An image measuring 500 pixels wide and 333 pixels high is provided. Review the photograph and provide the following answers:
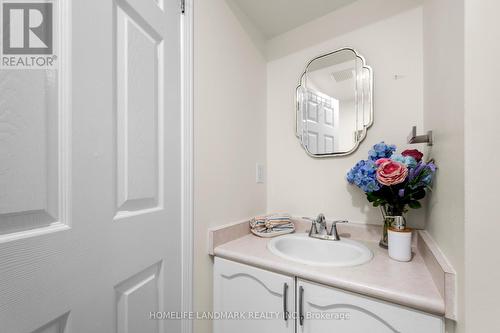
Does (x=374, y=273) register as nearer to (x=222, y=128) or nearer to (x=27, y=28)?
(x=222, y=128)

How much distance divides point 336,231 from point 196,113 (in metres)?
0.92

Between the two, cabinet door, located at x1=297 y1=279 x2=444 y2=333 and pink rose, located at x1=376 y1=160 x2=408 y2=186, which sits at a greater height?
pink rose, located at x1=376 y1=160 x2=408 y2=186

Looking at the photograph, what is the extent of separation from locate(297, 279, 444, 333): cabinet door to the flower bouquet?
38 centimetres

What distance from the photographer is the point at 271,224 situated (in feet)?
3.90

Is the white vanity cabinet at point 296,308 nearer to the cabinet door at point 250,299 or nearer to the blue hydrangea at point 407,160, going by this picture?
the cabinet door at point 250,299

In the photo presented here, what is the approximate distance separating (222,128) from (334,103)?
693 millimetres

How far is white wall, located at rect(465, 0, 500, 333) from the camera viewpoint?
47cm

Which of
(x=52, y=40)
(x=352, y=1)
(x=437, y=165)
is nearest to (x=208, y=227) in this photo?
(x=52, y=40)

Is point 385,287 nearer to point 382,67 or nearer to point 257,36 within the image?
point 382,67

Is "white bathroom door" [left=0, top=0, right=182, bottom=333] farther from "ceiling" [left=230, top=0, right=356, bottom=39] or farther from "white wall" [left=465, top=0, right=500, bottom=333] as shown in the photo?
"white wall" [left=465, top=0, right=500, bottom=333]

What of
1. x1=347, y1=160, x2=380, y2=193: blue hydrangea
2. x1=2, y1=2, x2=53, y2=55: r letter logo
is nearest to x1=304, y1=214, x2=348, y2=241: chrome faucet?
x1=347, y1=160, x2=380, y2=193: blue hydrangea

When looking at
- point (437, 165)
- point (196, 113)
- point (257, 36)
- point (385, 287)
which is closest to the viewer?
point (385, 287)

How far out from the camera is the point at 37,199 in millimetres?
431

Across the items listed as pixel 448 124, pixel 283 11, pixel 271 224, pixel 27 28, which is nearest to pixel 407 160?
pixel 448 124
